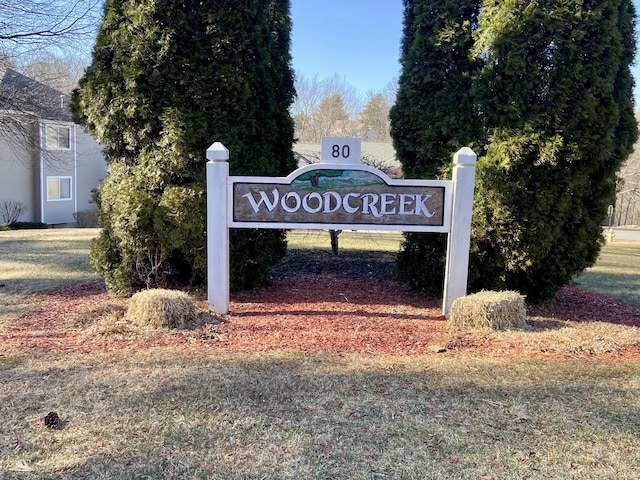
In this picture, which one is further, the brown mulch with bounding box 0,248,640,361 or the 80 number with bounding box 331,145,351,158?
the 80 number with bounding box 331,145,351,158

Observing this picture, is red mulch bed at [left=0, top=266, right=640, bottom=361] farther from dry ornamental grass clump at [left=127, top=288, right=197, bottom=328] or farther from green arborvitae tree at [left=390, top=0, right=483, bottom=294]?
green arborvitae tree at [left=390, top=0, right=483, bottom=294]

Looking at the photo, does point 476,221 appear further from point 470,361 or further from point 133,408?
point 133,408

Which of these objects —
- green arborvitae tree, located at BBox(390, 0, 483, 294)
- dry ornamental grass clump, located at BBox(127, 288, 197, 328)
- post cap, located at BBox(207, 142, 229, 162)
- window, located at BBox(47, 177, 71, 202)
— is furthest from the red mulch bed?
window, located at BBox(47, 177, 71, 202)

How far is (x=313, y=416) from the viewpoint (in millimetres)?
2996

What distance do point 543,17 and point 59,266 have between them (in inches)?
303

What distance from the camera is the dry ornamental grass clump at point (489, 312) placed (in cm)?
479

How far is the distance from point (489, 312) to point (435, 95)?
99.2 inches

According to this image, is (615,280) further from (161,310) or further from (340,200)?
(161,310)

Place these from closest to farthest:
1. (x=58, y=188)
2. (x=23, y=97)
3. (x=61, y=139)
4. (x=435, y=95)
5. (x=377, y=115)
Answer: (x=435, y=95)
(x=23, y=97)
(x=61, y=139)
(x=58, y=188)
(x=377, y=115)

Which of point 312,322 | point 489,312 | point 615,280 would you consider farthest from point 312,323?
point 615,280

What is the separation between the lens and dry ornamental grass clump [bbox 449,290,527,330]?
4785mm

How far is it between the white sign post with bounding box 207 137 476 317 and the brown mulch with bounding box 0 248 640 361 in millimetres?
896

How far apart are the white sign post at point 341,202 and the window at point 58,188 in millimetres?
21876

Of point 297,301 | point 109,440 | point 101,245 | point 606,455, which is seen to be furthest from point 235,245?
point 606,455
